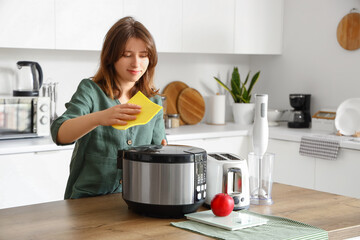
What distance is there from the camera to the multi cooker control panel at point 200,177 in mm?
1687

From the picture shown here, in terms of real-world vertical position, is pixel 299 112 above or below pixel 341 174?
above

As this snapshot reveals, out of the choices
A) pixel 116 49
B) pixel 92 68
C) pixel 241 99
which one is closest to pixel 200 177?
pixel 116 49

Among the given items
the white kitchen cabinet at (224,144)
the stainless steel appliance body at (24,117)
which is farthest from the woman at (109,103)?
the white kitchen cabinet at (224,144)

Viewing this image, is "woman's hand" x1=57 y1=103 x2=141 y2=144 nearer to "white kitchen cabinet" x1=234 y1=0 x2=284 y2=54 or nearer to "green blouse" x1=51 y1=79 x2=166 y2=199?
"green blouse" x1=51 y1=79 x2=166 y2=199

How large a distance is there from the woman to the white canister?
87.0 inches

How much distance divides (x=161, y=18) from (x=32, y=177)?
4.79ft

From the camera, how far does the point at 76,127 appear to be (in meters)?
1.76

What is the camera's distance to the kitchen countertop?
121 inches

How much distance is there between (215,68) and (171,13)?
2.87ft

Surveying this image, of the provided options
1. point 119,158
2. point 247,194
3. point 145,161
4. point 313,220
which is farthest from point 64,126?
point 313,220

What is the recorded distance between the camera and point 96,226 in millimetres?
1558

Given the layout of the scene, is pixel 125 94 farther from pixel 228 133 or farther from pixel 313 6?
pixel 313 6

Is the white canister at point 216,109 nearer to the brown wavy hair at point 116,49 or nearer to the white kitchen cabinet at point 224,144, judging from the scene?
the white kitchen cabinet at point 224,144

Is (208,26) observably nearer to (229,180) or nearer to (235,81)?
(235,81)
